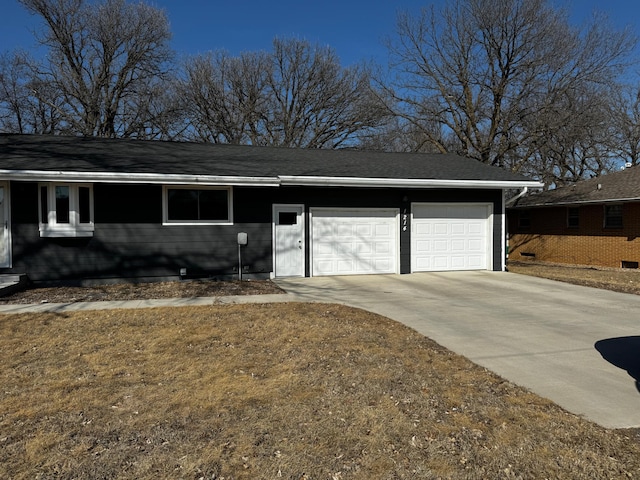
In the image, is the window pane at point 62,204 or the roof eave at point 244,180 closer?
the roof eave at point 244,180

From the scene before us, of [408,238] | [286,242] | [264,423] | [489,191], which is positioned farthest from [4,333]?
[489,191]

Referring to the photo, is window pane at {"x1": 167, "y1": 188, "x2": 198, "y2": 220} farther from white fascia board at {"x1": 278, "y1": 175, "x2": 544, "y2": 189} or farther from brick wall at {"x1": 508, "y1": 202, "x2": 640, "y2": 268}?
brick wall at {"x1": 508, "y1": 202, "x2": 640, "y2": 268}

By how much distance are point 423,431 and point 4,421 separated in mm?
3173

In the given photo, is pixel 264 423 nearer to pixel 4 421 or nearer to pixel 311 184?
pixel 4 421

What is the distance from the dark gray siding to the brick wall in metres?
11.3

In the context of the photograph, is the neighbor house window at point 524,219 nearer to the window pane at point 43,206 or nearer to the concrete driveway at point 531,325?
the concrete driveway at point 531,325

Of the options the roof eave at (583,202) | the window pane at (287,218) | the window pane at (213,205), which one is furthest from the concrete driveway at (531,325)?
the roof eave at (583,202)

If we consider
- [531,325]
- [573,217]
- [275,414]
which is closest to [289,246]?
[531,325]

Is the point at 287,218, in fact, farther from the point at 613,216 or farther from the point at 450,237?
the point at 613,216

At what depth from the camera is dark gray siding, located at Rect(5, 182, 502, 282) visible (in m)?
9.98

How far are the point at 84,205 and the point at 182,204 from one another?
2.12m

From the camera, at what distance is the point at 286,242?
1185 cm

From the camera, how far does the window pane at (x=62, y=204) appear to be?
9.95 meters

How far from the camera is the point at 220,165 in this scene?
1131cm
